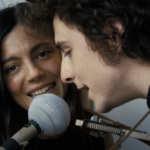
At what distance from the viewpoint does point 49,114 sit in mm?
476

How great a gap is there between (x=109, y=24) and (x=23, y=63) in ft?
1.26

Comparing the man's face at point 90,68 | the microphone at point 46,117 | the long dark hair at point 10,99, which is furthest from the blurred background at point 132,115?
the microphone at point 46,117

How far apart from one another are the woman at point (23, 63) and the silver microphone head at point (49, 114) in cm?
21

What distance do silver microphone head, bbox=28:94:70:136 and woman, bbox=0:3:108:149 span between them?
0.70 feet

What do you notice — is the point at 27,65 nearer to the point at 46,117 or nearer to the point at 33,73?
the point at 33,73

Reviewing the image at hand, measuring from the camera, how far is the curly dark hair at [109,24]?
466 mm

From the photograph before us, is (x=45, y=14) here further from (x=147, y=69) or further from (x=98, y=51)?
(x=147, y=69)

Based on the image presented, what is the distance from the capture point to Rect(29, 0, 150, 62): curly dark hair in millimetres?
466

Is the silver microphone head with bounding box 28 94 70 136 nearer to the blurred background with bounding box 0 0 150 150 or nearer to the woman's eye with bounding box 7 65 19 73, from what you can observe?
the woman's eye with bounding box 7 65 19 73

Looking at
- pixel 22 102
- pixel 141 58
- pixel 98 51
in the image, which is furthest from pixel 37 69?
pixel 141 58

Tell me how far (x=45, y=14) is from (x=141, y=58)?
1.30 feet

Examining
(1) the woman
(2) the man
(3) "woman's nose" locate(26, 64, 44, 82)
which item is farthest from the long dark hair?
(2) the man

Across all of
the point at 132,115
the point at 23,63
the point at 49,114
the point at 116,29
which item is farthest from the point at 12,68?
the point at 132,115

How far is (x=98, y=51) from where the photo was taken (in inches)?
20.4
